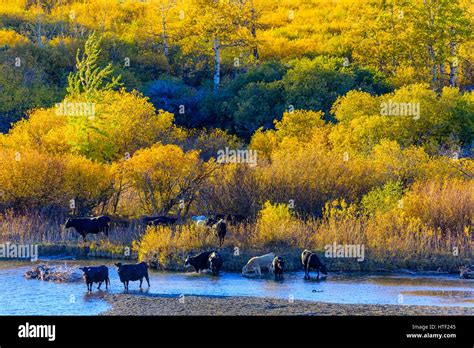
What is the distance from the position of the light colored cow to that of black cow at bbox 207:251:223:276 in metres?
0.79

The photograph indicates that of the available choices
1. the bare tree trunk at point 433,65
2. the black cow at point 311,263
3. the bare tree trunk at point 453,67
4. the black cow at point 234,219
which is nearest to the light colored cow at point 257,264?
the black cow at point 311,263

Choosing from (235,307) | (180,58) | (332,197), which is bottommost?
(235,307)

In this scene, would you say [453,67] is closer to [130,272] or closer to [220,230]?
[220,230]

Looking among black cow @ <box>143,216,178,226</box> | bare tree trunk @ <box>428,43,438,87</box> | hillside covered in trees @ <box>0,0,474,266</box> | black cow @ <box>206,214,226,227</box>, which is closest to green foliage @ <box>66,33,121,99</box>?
hillside covered in trees @ <box>0,0,474,266</box>

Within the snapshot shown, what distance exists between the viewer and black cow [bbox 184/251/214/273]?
29234 mm

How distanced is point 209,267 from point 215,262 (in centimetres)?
53

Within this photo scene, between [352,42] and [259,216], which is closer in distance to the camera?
[259,216]

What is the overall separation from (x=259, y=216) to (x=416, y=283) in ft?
27.7

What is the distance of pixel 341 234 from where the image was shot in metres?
31.5

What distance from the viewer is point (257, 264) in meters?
29.0

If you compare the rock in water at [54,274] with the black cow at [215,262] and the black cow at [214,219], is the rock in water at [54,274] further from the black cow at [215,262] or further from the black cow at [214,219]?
the black cow at [214,219]

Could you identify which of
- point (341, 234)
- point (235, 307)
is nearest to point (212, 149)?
point (341, 234)

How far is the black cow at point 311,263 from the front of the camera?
2819 cm

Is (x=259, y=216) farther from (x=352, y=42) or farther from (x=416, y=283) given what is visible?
(x=352, y=42)
